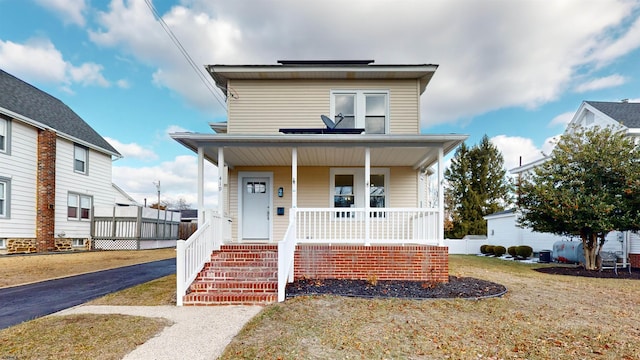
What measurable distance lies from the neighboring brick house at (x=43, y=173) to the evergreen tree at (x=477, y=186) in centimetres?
2383

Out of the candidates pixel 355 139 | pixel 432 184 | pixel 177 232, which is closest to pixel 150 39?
pixel 355 139

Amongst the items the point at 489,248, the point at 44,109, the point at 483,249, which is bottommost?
the point at 483,249

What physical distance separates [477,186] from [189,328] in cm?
2419

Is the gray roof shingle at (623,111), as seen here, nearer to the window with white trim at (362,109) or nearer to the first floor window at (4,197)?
the window with white trim at (362,109)

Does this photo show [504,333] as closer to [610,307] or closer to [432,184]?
[610,307]

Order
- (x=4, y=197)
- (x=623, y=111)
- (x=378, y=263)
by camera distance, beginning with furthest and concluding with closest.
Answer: (x=623, y=111)
(x=4, y=197)
(x=378, y=263)

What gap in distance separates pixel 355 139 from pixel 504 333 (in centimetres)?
503

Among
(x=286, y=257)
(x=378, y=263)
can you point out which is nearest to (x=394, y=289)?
(x=378, y=263)

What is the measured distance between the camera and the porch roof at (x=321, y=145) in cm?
803

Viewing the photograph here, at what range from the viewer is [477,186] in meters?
24.6

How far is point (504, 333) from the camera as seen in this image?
4.57 meters

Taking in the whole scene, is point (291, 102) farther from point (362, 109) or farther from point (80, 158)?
point (80, 158)

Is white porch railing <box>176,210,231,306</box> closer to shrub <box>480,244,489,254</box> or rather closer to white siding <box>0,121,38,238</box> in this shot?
white siding <box>0,121,38,238</box>

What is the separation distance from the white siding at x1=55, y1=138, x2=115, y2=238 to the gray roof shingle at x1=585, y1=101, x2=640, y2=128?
81.5 feet
